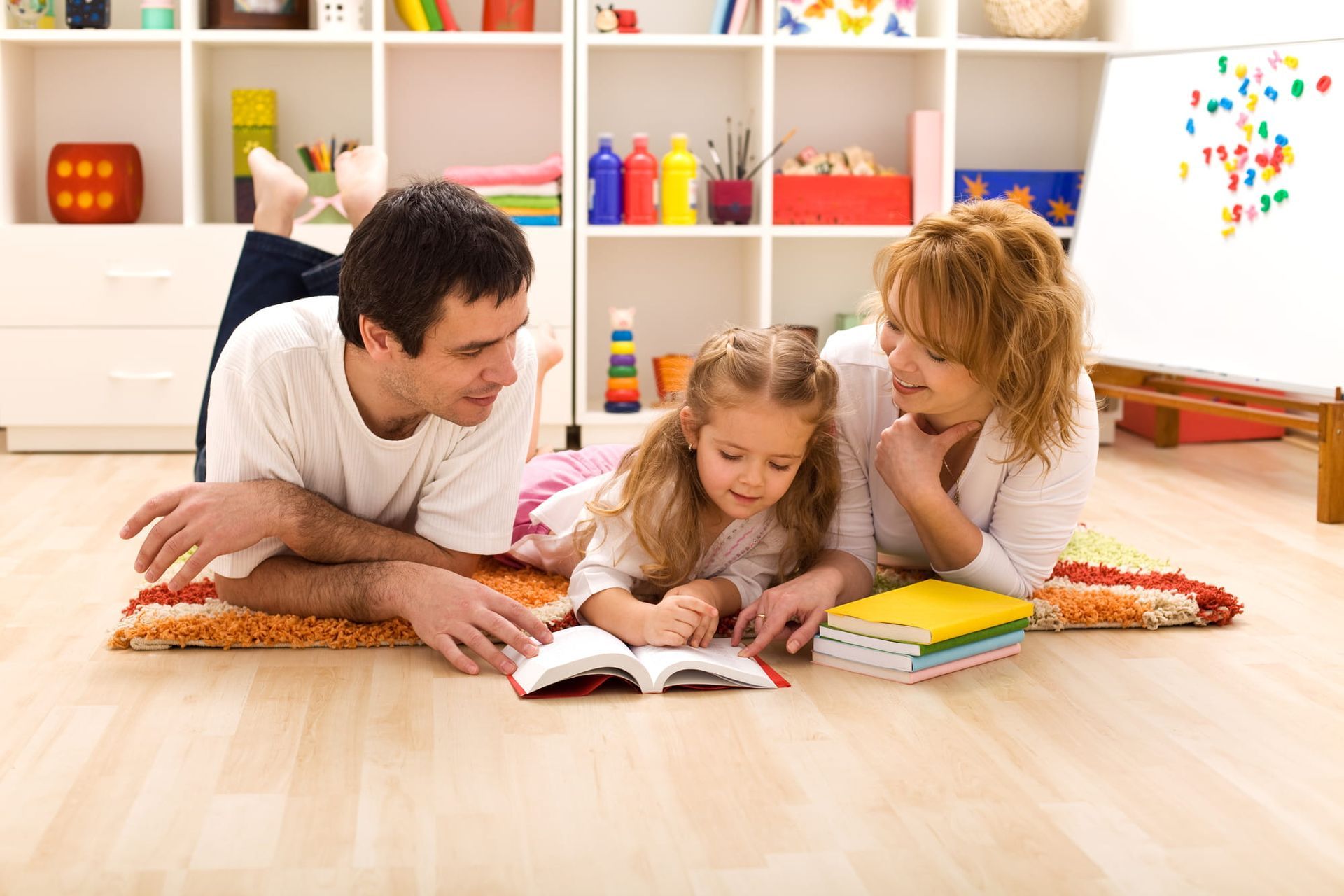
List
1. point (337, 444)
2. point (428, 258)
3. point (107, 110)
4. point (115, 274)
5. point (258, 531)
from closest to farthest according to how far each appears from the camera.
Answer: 1. point (428, 258)
2. point (258, 531)
3. point (337, 444)
4. point (115, 274)
5. point (107, 110)

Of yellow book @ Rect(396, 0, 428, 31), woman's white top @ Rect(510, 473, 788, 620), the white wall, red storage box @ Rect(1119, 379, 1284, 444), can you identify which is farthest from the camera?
red storage box @ Rect(1119, 379, 1284, 444)

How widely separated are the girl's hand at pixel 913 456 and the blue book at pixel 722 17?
1.95 metres

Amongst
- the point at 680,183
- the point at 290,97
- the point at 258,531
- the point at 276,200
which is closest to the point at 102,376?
the point at 290,97

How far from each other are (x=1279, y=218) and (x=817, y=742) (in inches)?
79.9

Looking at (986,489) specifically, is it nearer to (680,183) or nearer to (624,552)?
(624,552)

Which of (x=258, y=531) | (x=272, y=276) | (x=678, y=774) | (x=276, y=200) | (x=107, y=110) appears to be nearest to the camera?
(x=678, y=774)

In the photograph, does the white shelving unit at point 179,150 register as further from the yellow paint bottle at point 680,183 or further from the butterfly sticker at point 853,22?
the butterfly sticker at point 853,22

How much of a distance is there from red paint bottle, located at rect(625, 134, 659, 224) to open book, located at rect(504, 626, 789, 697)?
199 cm

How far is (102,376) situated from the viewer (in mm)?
3385

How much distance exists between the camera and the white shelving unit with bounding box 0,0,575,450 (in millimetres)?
3350

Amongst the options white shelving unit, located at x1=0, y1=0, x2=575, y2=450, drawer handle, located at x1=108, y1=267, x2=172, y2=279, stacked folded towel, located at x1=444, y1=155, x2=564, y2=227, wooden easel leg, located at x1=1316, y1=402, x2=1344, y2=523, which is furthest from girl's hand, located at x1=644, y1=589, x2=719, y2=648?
drawer handle, located at x1=108, y1=267, x2=172, y2=279

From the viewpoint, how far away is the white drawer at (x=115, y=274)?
332 centimetres

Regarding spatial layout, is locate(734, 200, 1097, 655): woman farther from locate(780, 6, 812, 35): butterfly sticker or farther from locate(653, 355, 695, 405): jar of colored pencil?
locate(780, 6, 812, 35): butterfly sticker

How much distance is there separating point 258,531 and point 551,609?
1.44 ft
